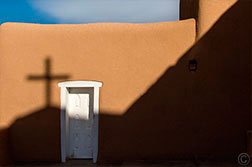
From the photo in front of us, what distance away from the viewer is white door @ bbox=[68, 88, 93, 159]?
6.74 metres

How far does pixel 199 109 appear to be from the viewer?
6125mm

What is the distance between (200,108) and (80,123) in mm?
2900

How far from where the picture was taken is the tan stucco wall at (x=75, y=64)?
6.39 m

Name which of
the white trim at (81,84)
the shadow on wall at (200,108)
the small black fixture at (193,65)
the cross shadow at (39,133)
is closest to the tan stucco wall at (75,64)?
the cross shadow at (39,133)

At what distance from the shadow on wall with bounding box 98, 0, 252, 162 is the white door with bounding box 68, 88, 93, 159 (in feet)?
2.03

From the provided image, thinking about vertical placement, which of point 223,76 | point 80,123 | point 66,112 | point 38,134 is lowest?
point 38,134

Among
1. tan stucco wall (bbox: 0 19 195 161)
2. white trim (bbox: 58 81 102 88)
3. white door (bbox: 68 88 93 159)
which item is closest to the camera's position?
tan stucco wall (bbox: 0 19 195 161)

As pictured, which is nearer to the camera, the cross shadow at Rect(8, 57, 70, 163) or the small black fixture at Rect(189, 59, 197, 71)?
the small black fixture at Rect(189, 59, 197, 71)

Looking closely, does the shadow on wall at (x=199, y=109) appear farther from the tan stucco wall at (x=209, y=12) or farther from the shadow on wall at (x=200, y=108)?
the tan stucco wall at (x=209, y=12)

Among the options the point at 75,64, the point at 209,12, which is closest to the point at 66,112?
the point at 75,64

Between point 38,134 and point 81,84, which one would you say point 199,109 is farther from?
point 38,134

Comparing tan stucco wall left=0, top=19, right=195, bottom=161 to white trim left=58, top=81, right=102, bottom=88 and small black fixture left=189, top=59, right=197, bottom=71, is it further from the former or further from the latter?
small black fixture left=189, top=59, right=197, bottom=71

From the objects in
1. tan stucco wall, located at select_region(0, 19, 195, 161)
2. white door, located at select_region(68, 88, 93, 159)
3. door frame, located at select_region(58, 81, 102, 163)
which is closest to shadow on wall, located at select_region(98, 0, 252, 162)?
tan stucco wall, located at select_region(0, 19, 195, 161)

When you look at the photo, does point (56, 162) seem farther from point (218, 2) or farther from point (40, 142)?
point (218, 2)
